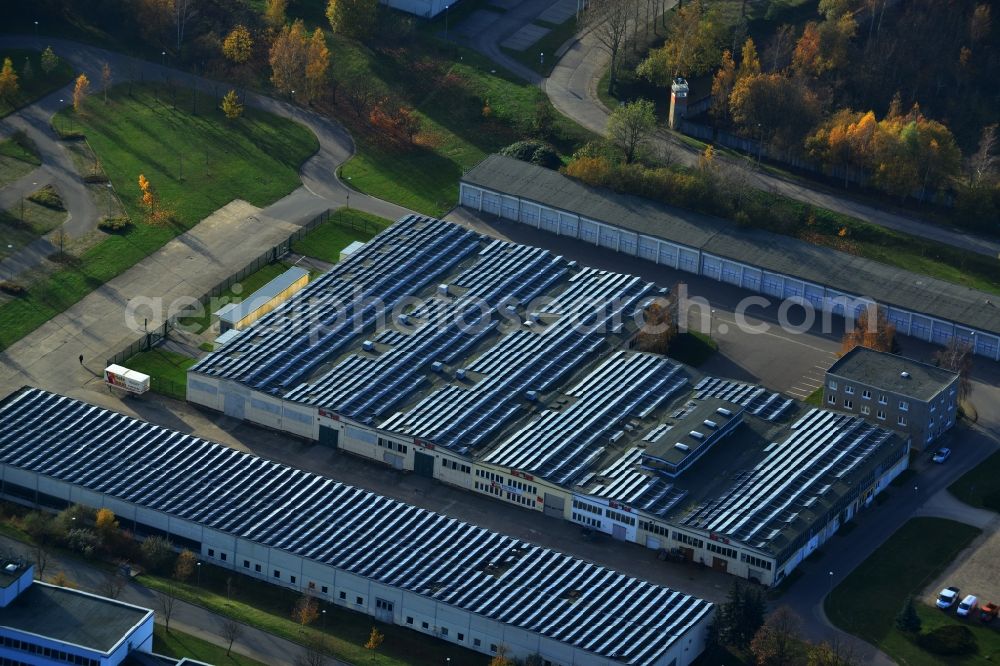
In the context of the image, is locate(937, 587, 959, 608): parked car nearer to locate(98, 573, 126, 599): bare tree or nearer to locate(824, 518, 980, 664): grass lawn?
locate(824, 518, 980, 664): grass lawn

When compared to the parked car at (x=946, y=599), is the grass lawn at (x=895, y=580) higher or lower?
lower

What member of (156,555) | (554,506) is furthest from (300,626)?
(554,506)

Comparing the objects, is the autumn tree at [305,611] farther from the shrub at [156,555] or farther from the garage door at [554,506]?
the garage door at [554,506]

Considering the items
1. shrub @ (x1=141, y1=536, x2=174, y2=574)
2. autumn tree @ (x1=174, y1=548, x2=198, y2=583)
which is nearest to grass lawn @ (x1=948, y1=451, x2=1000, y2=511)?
autumn tree @ (x1=174, y1=548, x2=198, y2=583)

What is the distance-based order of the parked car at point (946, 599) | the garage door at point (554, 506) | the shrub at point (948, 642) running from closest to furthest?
the shrub at point (948, 642)
the parked car at point (946, 599)
the garage door at point (554, 506)

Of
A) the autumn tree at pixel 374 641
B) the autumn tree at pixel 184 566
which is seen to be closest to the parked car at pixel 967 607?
the autumn tree at pixel 374 641

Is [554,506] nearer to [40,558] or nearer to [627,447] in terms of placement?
[627,447]
